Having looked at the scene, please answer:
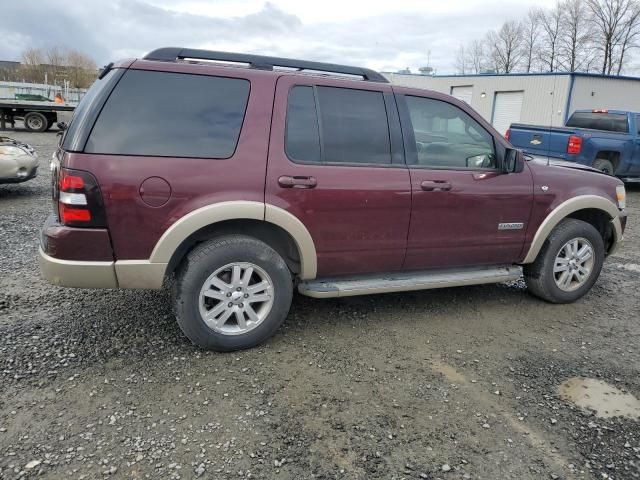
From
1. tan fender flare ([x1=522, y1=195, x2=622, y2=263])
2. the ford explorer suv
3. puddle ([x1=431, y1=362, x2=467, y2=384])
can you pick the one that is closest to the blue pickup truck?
tan fender flare ([x1=522, y1=195, x2=622, y2=263])

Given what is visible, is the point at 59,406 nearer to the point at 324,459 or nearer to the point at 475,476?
the point at 324,459

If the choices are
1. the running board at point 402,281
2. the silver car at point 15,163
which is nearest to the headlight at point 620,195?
the running board at point 402,281

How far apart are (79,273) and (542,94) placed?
2514 centimetres

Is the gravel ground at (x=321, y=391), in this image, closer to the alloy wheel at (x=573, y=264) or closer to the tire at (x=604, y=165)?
the alloy wheel at (x=573, y=264)

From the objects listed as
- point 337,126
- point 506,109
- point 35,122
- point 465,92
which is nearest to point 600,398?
point 337,126

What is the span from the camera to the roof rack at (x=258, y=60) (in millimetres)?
3437

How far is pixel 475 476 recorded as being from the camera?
247 cm

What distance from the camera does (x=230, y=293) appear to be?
3473 millimetres

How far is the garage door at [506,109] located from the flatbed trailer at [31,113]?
2043 cm

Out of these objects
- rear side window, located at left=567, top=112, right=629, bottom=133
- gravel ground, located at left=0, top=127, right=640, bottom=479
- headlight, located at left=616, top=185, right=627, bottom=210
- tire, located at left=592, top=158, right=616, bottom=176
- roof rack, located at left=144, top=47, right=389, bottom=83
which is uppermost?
rear side window, located at left=567, top=112, right=629, bottom=133

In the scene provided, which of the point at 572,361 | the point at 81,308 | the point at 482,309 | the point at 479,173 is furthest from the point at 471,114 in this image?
the point at 81,308

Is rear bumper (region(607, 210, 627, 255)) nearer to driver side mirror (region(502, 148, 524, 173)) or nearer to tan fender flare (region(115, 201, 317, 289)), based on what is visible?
driver side mirror (region(502, 148, 524, 173))

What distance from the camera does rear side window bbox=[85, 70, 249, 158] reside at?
A: 3.13 meters

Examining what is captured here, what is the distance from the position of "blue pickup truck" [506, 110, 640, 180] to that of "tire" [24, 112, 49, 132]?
18950mm
